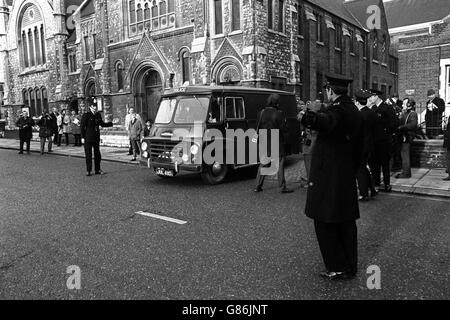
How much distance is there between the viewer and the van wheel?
9305 millimetres

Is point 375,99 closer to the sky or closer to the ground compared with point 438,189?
closer to the sky

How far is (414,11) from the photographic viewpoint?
43562mm

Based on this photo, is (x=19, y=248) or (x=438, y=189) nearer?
(x=19, y=248)

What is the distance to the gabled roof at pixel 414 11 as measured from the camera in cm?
4044

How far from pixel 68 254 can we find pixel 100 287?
3.81 feet

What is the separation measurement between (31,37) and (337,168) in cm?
3754

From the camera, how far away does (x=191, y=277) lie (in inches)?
158

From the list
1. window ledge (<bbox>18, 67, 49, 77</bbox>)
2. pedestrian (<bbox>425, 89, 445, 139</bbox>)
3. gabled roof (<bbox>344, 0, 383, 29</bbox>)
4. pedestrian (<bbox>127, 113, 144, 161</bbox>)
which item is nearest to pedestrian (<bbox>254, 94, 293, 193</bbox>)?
pedestrian (<bbox>425, 89, 445, 139</bbox>)

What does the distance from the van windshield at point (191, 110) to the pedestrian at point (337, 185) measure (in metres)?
5.75

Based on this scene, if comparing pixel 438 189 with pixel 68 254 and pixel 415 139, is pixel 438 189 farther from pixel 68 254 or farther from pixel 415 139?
pixel 68 254

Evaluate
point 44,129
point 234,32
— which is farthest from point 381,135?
point 44,129

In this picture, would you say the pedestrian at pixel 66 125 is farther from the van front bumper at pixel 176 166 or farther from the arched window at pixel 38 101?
the arched window at pixel 38 101

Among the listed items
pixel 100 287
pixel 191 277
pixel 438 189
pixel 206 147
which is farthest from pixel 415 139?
pixel 100 287

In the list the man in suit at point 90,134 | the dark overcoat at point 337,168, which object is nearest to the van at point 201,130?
the man in suit at point 90,134
